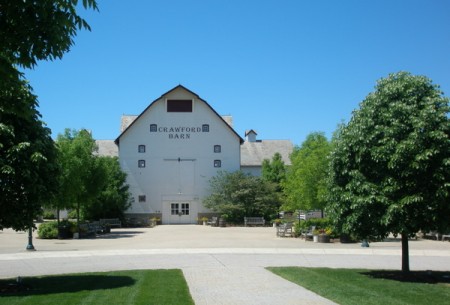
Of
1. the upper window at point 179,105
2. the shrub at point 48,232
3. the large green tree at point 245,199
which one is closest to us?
the shrub at point 48,232

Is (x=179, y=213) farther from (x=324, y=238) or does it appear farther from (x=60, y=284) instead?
(x=60, y=284)

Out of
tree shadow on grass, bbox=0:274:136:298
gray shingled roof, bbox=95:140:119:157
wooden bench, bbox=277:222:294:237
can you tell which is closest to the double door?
gray shingled roof, bbox=95:140:119:157

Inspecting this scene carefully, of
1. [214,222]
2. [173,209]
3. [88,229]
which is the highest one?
[173,209]

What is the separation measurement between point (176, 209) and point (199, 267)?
37.2 m

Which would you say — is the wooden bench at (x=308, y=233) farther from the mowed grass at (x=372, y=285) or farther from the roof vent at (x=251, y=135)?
the roof vent at (x=251, y=135)

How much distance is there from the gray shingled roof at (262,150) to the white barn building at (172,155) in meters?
8.56

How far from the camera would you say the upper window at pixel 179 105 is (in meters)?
53.2

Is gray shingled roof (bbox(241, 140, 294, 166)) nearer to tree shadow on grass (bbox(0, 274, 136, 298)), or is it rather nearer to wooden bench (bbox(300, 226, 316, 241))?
wooden bench (bbox(300, 226, 316, 241))

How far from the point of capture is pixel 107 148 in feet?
207

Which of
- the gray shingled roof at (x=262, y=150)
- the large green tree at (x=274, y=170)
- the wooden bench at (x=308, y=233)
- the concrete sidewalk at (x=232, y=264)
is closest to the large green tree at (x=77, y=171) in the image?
the concrete sidewalk at (x=232, y=264)

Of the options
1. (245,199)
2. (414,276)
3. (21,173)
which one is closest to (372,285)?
(414,276)

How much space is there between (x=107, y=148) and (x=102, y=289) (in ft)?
172

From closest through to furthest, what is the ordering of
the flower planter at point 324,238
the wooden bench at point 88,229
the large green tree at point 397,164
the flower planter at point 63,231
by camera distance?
the large green tree at point 397,164
the flower planter at point 324,238
the flower planter at point 63,231
the wooden bench at point 88,229

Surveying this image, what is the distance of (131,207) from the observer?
172ft
